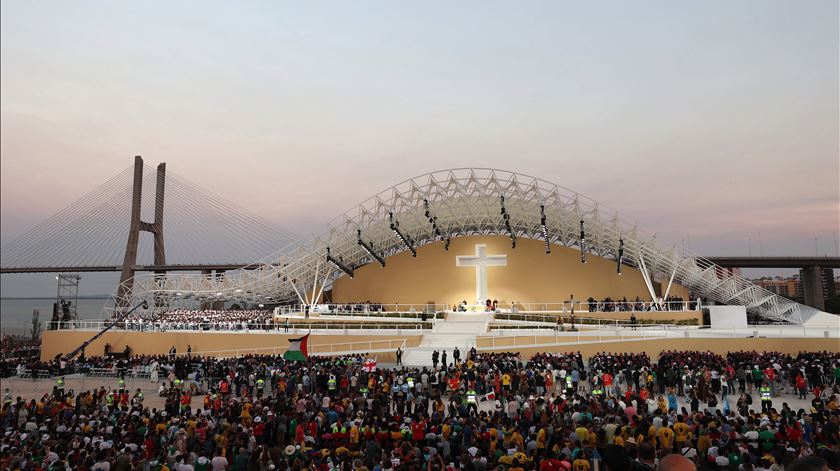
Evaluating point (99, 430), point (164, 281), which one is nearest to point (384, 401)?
point (99, 430)

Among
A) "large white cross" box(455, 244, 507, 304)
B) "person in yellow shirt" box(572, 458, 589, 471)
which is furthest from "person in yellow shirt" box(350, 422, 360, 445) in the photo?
"large white cross" box(455, 244, 507, 304)

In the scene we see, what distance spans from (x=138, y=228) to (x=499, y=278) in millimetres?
38018

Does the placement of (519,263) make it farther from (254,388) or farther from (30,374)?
(30,374)

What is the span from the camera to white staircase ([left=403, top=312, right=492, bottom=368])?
93.1ft

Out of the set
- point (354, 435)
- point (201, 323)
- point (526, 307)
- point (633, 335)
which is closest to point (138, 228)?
point (201, 323)

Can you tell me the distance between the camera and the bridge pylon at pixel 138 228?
54.8m

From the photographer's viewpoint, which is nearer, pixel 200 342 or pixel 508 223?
pixel 200 342

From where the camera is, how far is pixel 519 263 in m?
50.6

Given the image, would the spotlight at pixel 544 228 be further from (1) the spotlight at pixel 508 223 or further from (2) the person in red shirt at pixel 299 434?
(2) the person in red shirt at pixel 299 434

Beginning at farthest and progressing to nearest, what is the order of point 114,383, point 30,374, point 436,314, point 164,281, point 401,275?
A: point 401,275
point 164,281
point 436,314
point 30,374
point 114,383

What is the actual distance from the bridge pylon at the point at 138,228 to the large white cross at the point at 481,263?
2956cm

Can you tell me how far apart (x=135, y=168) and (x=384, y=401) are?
57408 mm

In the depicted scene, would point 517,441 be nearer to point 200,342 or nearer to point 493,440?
point 493,440

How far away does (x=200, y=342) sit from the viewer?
3725 cm
